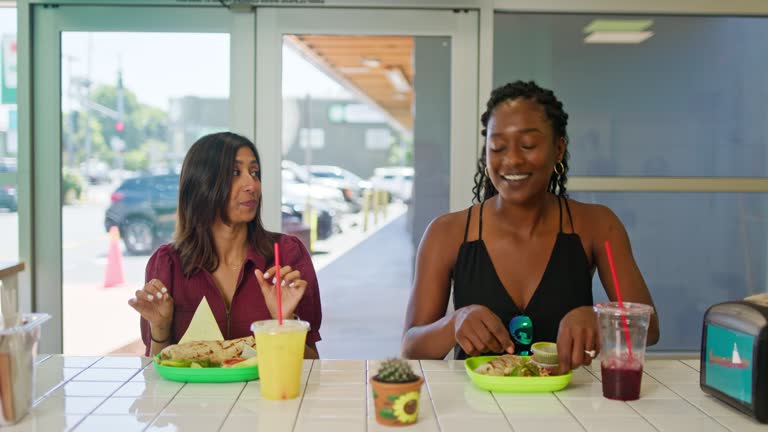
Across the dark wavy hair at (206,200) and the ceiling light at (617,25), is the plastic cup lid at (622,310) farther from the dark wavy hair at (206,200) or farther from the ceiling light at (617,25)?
the ceiling light at (617,25)

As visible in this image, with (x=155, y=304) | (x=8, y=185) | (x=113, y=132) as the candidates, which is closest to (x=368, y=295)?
(x=113, y=132)

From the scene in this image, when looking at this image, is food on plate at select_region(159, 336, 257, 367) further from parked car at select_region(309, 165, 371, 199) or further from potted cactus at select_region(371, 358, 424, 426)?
parked car at select_region(309, 165, 371, 199)

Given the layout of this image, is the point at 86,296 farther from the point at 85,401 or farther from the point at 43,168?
the point at 85,401

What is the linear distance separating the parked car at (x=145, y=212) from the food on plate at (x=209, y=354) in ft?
6.34

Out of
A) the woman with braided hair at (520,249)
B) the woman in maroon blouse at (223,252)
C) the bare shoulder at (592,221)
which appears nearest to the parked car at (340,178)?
the woman in maroon blouse at (223,252)

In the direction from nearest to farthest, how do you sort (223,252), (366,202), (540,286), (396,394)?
(396,394)
(540,286)
(223,252)
(366,202)

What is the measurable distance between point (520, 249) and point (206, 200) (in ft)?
2.79

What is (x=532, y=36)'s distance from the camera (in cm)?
353

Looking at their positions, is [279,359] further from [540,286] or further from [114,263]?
[114,263]

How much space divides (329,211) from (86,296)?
1.17 meters

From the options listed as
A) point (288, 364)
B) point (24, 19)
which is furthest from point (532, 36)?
point (288, 364)

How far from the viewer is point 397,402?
4.19ft

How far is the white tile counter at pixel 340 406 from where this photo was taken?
1.30 m

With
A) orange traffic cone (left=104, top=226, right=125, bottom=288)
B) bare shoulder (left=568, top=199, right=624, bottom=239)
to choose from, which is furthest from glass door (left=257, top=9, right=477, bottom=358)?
bare shoulder (left=568, top=199, right=624, bottom=239)
